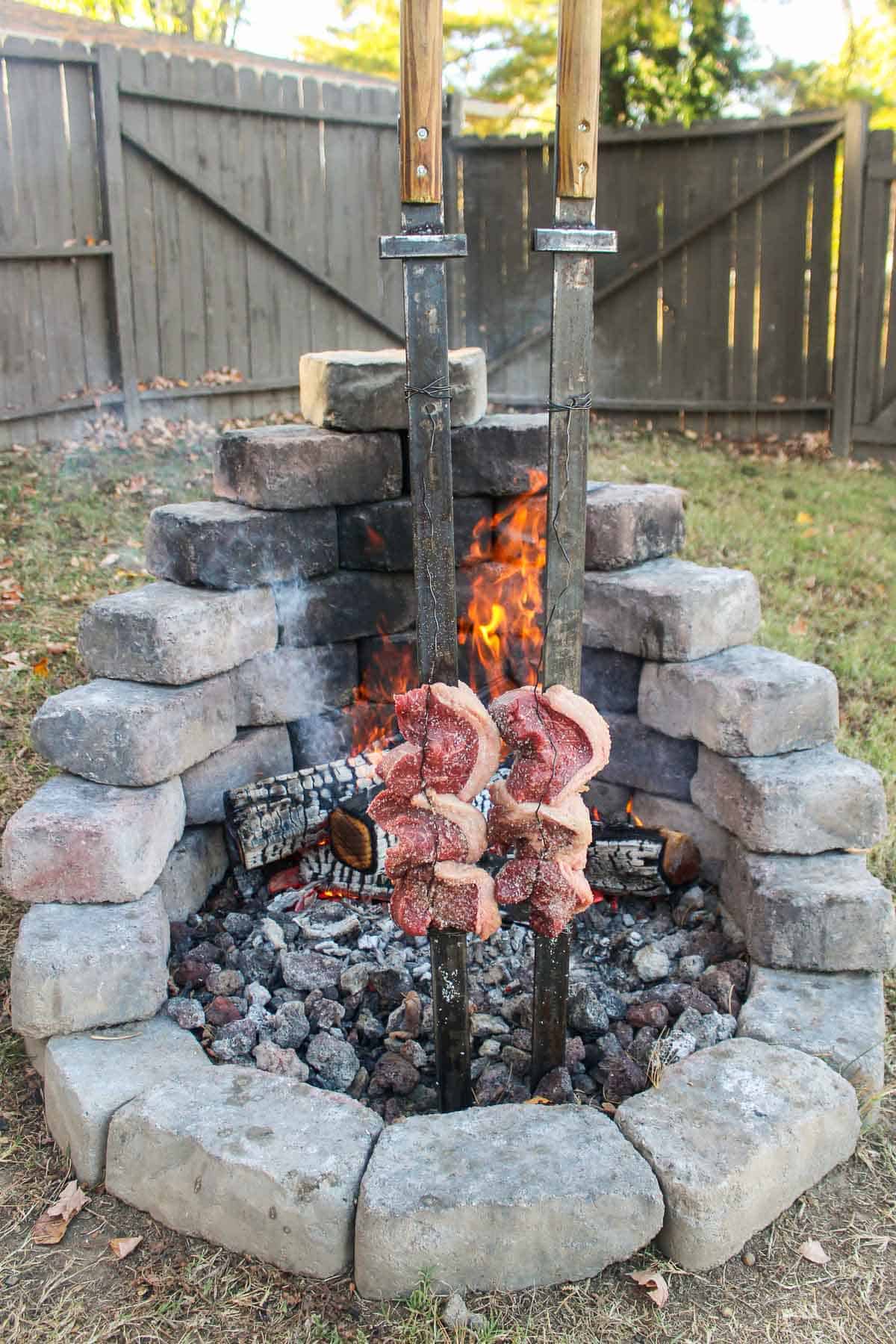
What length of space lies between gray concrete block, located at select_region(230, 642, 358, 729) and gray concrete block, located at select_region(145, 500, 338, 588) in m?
0.26

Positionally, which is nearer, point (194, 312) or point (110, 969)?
point (110, 969)

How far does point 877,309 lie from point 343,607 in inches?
259

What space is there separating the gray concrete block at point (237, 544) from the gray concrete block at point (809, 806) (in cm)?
150

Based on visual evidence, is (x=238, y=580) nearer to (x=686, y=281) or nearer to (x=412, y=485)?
(x=412, y=485)

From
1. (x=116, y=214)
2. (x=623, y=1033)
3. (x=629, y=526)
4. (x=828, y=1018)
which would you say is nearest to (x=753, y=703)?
(x=629, y=526)

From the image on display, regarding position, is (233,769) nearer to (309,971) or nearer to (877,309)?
(309,971)

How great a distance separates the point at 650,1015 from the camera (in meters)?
3.02

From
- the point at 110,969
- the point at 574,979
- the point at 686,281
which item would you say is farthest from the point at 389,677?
the point at 686,281

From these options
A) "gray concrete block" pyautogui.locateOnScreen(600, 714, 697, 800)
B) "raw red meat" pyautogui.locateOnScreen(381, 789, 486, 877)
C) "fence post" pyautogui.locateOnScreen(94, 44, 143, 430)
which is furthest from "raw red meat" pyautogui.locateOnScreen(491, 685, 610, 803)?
"fence post" pyautogui.locateOnScreen(94, 44, 143, 430)

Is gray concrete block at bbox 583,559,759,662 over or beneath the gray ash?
→ over

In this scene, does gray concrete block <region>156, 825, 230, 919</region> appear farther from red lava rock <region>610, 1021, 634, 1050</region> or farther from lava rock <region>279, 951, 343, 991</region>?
red lava rock <region>610, 1021, 634, 1050</region>

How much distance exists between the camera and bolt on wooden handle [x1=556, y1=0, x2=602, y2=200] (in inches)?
91.5

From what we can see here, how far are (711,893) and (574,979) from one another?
0.58 m

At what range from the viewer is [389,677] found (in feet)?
13.2
